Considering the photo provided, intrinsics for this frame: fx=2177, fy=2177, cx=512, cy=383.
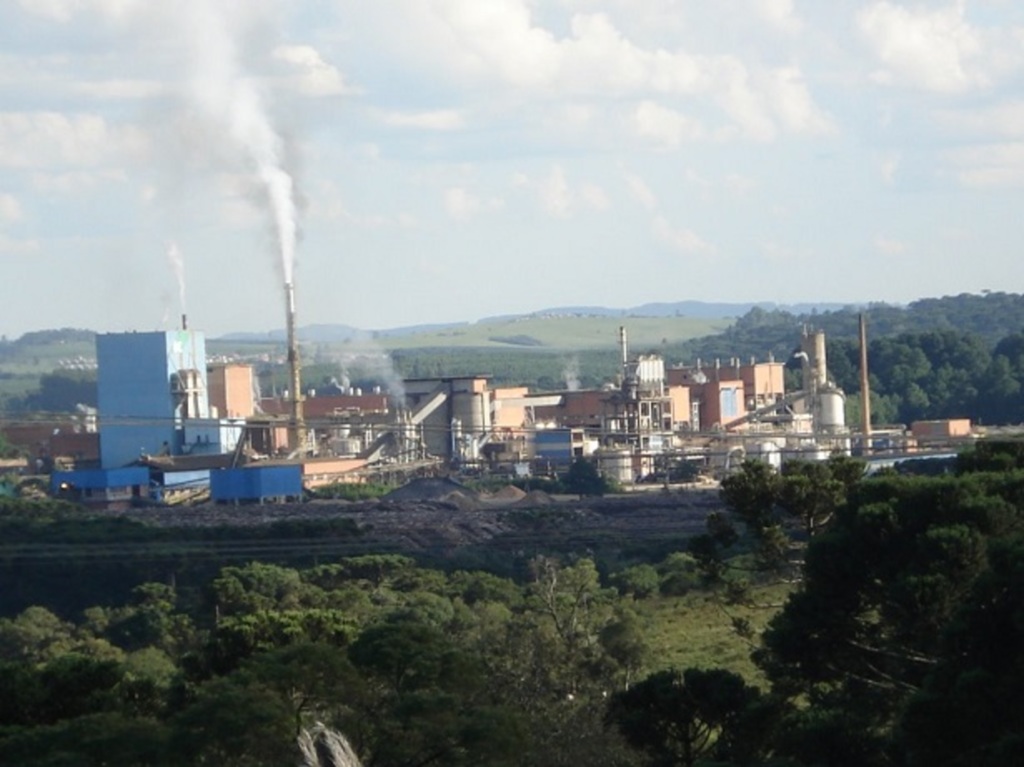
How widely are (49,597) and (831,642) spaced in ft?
66.7

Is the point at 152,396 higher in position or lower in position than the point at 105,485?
higher

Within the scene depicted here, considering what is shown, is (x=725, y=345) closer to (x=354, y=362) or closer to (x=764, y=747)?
(x=354, y=362)

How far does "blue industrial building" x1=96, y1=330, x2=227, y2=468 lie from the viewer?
162 feet

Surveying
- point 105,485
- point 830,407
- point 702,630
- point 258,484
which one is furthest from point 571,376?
point 702,630

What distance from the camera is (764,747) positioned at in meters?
13.8

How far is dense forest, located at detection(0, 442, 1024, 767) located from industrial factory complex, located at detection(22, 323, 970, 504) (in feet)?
91.9

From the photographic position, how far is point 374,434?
53.3 metres

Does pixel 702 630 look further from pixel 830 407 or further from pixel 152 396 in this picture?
pixel 830 407

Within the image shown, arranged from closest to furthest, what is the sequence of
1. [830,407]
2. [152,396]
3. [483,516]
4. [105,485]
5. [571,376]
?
[483,516] → [105,485] → [152,396] → [830,407] → [571,376]

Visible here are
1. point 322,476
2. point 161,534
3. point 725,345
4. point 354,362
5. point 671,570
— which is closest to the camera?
point 671,570

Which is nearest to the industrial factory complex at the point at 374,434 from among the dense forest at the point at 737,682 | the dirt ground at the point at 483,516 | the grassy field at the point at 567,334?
the dirt ground at the point at 483,516

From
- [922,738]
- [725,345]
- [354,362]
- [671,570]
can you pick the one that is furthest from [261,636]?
[725,345]

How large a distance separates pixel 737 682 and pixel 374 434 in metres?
39.3

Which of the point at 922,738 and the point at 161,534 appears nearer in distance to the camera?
the point at 922,738
